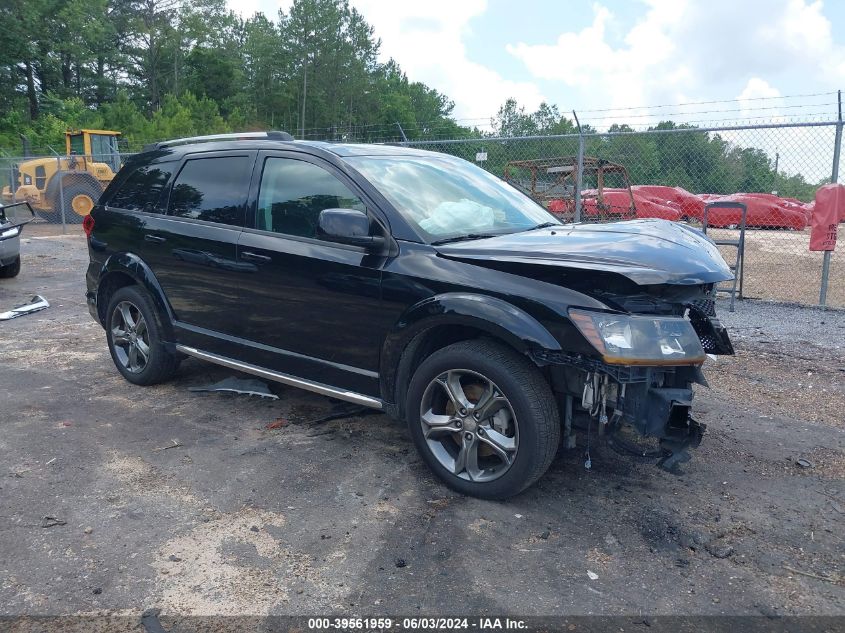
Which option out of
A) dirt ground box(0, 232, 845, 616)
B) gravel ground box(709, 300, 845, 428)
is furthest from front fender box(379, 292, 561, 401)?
gravel ground box(709, 300, 845, 428)

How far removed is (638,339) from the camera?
10.1 feet

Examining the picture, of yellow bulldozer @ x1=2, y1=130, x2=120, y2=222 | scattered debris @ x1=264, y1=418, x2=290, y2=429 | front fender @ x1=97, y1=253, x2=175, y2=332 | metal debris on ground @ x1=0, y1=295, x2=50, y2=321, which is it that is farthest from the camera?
yellow bulldozer @ x1=2, y1=130, x2=120, y2=222

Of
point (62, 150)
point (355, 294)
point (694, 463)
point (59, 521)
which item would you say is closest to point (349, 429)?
point (355, 294)

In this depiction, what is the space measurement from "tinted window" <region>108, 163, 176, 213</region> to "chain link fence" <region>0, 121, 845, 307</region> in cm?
271

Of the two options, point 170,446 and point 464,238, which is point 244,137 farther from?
point 170,446

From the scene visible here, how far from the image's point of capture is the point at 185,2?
57688 mm

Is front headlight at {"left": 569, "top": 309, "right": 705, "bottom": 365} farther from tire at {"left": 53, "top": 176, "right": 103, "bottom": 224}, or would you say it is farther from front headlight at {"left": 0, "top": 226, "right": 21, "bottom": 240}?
tire at {"left": 53, "top": 176, "right": 103, "bottom": 224}

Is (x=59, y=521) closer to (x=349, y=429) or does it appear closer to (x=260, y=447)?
(x=260, y=447)

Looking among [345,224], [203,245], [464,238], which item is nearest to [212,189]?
[203,245]

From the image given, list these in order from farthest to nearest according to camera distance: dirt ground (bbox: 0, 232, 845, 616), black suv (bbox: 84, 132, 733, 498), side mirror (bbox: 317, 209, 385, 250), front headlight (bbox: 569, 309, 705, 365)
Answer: side mirror (bbox: 317, 209, 385, 250), black suv (bbox: 84, 132, 733, 498), front headlight (bbox: 569, 309, 705, 365), dirt ground (bbox: 0, 232, 845, 616)

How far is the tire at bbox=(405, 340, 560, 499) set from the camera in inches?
129

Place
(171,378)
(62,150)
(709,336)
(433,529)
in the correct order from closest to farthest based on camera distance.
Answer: (433,529) → (709,336) → (171,378) → (62,150)

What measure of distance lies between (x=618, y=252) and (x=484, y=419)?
103 centimetres

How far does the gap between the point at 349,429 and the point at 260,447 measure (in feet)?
1.92
